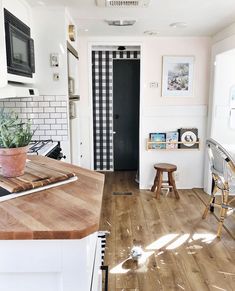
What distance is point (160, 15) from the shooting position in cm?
297

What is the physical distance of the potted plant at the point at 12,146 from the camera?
4.18 ft

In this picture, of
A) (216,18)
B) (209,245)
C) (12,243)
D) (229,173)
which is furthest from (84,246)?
(216,18)

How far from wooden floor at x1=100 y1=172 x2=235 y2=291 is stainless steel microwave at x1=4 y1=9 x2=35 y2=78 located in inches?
70.3

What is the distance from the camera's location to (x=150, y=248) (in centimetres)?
266

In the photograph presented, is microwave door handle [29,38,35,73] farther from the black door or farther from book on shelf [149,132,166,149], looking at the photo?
the black door

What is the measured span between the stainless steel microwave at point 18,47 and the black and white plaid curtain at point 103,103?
2391 mm

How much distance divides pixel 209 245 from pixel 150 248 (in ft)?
1.91

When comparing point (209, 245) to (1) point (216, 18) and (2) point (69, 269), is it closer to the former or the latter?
(2) point (69, 269)

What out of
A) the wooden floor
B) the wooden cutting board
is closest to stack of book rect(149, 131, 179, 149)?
the wooden floor

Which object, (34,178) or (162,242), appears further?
(162,242)

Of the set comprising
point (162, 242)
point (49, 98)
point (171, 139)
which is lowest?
point (162, 242)

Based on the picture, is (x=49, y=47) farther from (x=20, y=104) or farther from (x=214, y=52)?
(x=214, y=52)

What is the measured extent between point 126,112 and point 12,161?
3947mm

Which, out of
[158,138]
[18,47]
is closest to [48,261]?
[18,47]
